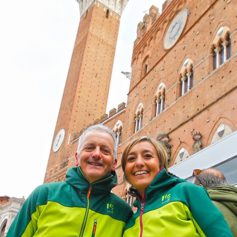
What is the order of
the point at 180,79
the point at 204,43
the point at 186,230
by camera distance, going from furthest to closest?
the point at 180,79
the point at 204,43
the point at 186,230

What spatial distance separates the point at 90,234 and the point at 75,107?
19.3m

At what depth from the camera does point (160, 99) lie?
11711 millimetres

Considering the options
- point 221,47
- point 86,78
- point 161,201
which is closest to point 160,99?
point 221,47

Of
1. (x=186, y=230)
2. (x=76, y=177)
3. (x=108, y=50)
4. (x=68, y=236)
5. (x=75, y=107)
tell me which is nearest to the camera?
(x=186, y=230)

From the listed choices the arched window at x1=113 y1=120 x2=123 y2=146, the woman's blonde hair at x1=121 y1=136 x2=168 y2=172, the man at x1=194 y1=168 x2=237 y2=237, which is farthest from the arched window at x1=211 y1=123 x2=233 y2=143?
the arched window at x1=113 y1=120 x2=123 y2=146

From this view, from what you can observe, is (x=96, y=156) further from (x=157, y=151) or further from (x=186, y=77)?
(x=186, y=77)

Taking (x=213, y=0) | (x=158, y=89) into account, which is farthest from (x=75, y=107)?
(x=213, y=0)

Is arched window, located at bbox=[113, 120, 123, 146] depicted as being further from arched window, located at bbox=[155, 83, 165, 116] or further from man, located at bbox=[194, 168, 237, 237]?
man, located at bbox=[194, 168, 237, 237]

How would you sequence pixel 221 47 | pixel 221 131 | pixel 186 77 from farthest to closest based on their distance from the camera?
pixel 186 77, pixel 221 47, pixel 221 131

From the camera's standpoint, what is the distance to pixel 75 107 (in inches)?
811

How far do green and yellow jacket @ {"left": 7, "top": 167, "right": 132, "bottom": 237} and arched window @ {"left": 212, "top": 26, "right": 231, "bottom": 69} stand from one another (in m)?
7.81

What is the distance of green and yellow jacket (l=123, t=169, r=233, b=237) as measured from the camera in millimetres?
1394

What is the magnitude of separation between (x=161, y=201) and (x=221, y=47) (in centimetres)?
839

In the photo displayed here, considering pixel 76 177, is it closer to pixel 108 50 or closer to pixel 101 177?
pixel 101 177
